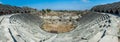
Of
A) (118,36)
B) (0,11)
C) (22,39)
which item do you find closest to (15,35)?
(22,39)

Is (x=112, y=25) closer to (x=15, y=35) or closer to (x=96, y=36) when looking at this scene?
(x=96, y=36)

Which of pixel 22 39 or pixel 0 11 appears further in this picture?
pixel 0 11

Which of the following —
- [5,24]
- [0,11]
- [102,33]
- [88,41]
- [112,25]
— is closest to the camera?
[88,41]

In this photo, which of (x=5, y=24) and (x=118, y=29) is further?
(x=5, y=24)

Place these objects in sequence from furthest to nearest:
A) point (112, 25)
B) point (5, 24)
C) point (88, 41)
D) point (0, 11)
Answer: point (0, 11), point (5, 24), point (112, 25), point (88, 41)

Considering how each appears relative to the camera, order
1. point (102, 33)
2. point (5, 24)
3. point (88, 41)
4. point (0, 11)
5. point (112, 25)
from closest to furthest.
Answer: point (88, 41) → point (102, 33) → point (112, 25) → point (5, 24) → point (0, 11)

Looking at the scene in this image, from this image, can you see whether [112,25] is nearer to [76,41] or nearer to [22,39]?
[76,41]

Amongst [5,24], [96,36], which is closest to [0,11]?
[5,24]

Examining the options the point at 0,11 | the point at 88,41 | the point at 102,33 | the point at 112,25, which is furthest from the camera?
the point at 0,11
